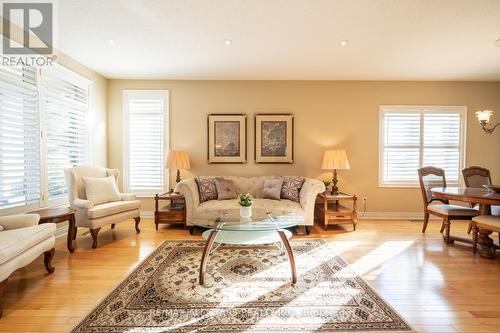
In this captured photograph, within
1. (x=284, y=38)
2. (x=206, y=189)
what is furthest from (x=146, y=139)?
(x=284, y=38)

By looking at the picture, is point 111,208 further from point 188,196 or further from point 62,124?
point 62,124

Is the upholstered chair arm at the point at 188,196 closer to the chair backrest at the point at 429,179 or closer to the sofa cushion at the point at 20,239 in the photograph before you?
the sofa cushion at the point at 20,239

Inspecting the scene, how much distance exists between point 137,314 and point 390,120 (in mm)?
5072

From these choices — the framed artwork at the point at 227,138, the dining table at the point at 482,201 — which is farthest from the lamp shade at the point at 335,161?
the framed artwork at the point at 227,138

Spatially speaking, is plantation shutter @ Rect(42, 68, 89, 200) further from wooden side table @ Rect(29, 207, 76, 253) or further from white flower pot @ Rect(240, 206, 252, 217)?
white flower pot @ Rect(240, 206, 252, 217)

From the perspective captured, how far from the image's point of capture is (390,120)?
15.8 ft

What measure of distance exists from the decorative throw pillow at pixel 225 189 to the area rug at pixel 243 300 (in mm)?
1403

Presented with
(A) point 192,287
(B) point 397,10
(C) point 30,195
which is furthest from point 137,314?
(B) point 397,10

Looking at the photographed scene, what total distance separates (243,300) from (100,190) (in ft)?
9.06

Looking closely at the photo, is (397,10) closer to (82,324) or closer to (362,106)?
(362,106)

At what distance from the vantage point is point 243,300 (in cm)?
202

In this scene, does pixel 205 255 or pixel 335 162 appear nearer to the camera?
pixel 205 255

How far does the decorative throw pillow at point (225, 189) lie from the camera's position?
13.6 ft


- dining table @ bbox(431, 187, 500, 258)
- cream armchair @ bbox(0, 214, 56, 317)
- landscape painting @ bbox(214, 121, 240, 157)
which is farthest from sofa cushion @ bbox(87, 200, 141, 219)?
dining table @ bbox(431, 187, 500, 258)
